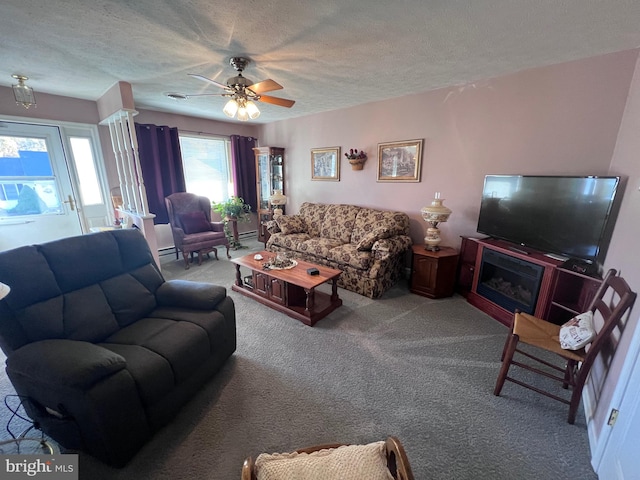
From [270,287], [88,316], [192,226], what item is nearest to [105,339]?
[88,316]

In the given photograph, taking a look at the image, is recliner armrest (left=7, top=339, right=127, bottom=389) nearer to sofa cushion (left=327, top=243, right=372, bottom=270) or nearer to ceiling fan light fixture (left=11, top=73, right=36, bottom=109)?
sofa cushion (left=327, top=243, right=372, bottom=270)

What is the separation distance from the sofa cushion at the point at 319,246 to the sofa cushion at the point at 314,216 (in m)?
0.45

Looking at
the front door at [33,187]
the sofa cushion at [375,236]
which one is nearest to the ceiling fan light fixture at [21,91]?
the front door at [33,187]

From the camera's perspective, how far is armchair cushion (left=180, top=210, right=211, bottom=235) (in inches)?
174

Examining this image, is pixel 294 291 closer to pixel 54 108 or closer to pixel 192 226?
pixel 192 226

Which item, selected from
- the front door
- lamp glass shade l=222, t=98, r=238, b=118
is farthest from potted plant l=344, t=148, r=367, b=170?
the front door

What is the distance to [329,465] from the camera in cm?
85

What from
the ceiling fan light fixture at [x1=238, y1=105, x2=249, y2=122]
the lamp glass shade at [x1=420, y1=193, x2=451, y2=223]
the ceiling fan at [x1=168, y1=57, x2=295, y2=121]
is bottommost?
the lamp glass shade at [x1=420, y1=193, x2=451, y2=223]

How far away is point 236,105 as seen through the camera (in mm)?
2338

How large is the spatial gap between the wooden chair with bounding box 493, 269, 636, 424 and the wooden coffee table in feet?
5.04

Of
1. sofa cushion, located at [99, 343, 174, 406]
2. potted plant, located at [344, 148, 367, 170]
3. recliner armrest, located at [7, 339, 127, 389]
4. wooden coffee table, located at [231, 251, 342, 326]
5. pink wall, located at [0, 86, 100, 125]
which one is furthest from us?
potted plant, located at [344, 148, 367, 170]

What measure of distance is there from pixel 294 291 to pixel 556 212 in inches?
98.5

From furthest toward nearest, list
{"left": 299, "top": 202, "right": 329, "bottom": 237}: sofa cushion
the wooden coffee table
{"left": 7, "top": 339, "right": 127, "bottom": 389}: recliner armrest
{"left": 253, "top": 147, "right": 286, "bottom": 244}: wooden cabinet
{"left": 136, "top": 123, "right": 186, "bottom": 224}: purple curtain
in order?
{"left": 253, "top": 147, "right": 286, "bottom": 244}: wooden cabinet, {"left": 299, "top": 202, "right": 329, "bottom": 237}: sofa cushion, {"left": 136, "top": 123, "right": 186, "bottom": 224}: purple curtain, the wooden coffee table, {"left": 7, "top": 339, "right": 127, "bottom": 389}: recliner armrest

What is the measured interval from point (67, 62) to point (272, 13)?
2.15 metres
